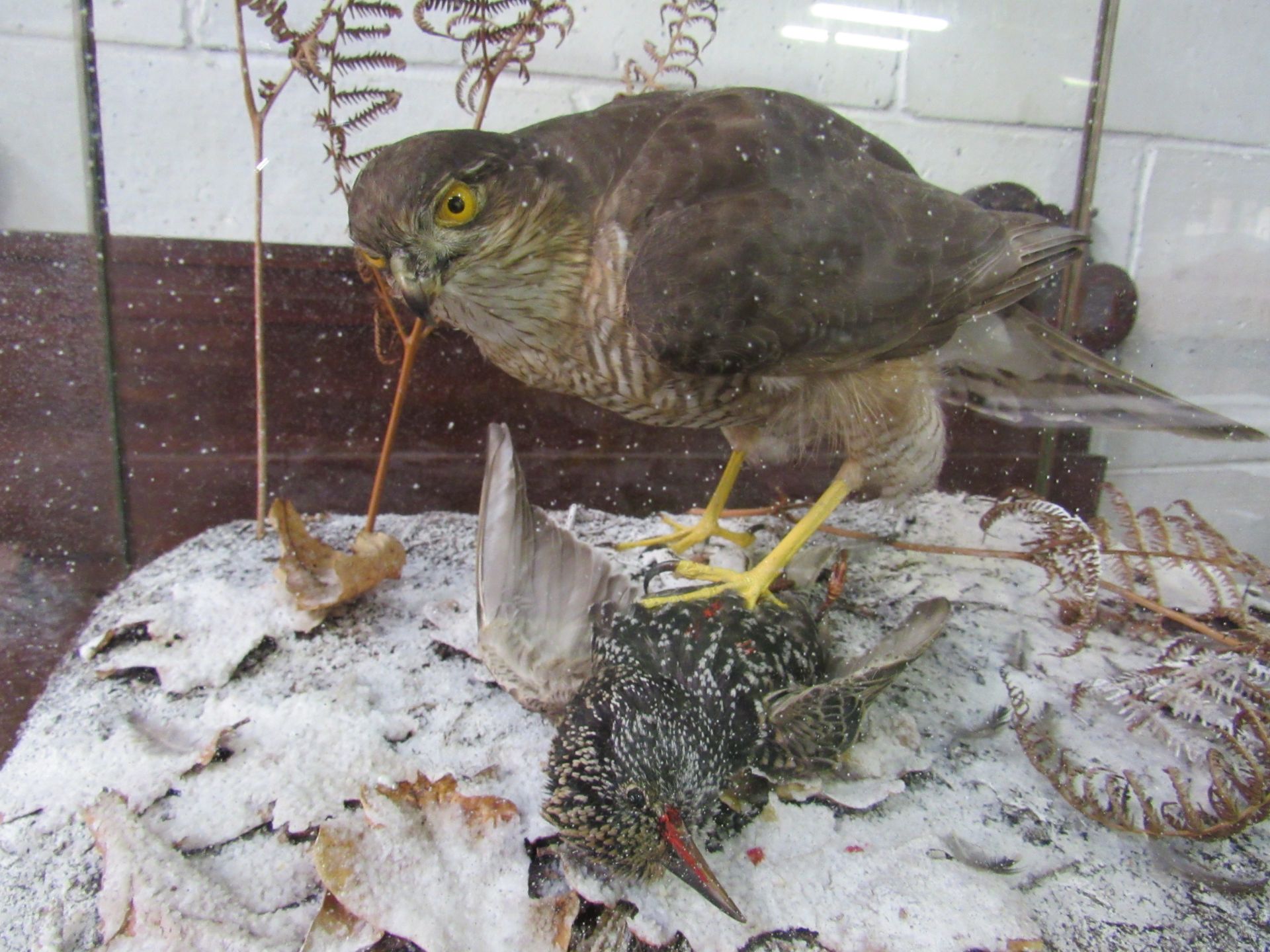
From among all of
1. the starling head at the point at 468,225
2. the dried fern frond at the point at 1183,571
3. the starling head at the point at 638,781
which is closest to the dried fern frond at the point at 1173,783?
the dried fern frond at the point at 1183,571

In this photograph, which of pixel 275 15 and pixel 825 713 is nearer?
pixel 825 713

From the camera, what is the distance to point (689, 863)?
0.69 m

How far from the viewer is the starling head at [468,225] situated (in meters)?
0.84

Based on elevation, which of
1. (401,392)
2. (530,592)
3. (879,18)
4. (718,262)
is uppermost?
(879,18)

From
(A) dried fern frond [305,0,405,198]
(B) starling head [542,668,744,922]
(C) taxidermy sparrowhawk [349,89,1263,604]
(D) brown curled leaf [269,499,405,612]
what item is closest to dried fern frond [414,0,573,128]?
(A) dried fern frond [305,0,405,198]

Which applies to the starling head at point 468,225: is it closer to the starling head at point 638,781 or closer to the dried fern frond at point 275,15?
the dried fern frond at point 275,15

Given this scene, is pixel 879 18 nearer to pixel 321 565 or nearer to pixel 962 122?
pixel 962 122

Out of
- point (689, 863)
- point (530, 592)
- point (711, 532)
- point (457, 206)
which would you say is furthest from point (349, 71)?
point (689, 863)

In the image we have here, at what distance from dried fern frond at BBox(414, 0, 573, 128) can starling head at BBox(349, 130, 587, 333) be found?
29 centimetres

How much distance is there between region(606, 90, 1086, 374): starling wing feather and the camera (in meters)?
0.91

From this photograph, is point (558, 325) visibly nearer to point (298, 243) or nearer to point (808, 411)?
point (808, 411)

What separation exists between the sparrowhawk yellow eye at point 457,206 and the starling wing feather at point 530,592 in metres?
0.30

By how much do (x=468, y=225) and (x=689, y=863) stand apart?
2.54 feet

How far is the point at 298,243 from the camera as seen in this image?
139 centimetres
